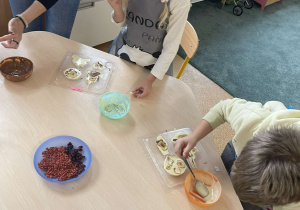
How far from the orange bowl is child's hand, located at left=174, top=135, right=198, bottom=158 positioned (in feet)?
0.22

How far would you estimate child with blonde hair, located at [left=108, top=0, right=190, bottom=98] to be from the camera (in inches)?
40.3

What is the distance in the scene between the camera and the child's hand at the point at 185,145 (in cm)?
88

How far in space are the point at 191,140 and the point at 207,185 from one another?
148 mm

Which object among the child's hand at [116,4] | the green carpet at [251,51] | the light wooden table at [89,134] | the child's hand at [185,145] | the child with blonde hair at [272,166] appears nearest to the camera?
the child with blonde hair at [272,166]

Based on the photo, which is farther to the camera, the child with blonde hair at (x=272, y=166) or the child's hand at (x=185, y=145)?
the child's hand at (x=185, y=145)

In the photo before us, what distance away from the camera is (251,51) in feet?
8.71

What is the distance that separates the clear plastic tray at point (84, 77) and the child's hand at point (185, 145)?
13.4 inches

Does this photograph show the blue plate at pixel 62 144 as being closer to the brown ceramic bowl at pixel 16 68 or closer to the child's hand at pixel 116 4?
the brown ceramic bowl at pixel 16 68

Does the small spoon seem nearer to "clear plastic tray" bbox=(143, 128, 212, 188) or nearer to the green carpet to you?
"clear plastic tray" bbox=(143, 128, 212, 188)

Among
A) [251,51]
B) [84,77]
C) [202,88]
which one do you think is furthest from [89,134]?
[251,51]

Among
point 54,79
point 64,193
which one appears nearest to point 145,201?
point 64,193

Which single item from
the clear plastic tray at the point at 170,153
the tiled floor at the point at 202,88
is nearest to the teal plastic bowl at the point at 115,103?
the clear plastic tray at the point at 170,153

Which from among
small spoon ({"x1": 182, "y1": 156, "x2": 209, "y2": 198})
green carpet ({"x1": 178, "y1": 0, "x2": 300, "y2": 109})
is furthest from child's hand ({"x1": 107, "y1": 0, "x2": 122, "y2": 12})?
green carpet ({"x1": 178, "y1": 0, "x2": 300, "y2": 109})

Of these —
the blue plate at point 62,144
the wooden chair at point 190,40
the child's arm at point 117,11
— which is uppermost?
the child's arm at point 117,11
